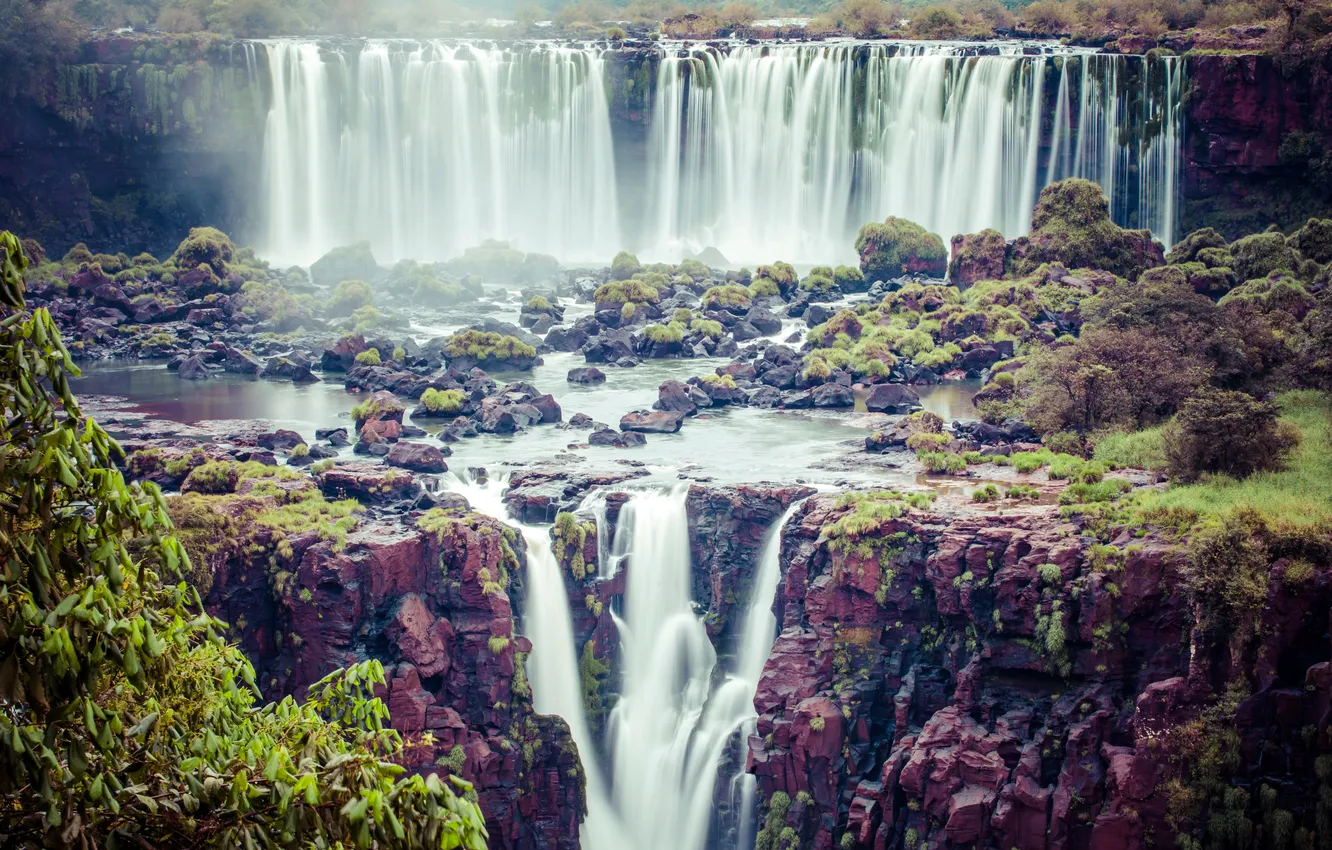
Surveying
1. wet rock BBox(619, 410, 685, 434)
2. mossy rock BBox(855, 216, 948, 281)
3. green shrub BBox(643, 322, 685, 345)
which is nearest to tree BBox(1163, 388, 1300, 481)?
wet rock BBox(619, 410, 685, 434)

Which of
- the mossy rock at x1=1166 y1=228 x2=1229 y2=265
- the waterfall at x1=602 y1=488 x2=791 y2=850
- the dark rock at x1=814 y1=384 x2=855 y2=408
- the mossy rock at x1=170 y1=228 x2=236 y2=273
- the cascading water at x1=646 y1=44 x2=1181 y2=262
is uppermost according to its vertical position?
the cascading water at x1=646 y1=44 x2=1181 y2=262

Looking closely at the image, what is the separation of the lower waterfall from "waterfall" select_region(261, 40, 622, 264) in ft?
126

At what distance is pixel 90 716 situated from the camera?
269 inches

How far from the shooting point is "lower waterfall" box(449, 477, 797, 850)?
22.7m

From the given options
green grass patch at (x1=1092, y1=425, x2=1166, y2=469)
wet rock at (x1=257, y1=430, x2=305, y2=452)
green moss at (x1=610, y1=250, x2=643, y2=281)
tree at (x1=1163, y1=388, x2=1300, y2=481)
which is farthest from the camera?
green moss at (x1=610, y1=250, x2=643, y2=281)

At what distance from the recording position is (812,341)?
133 ft

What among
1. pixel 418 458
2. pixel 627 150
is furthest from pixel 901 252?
pixel 418 458

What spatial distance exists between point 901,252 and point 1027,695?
105 feet

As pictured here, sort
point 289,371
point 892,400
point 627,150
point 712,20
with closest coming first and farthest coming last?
point 892,400 < point 289,371 < point 627,150 < point 712,20

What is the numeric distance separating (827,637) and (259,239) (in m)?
46.9

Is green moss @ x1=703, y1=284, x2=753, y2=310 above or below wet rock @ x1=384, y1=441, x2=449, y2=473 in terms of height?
above

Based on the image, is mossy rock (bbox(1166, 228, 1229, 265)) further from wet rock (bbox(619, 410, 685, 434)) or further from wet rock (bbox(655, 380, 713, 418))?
wet rock (bbox(619, 410, 685, 434))

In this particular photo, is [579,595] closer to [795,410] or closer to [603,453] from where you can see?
[603,453]

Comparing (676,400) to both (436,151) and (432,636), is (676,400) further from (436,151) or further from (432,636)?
(436,151)
